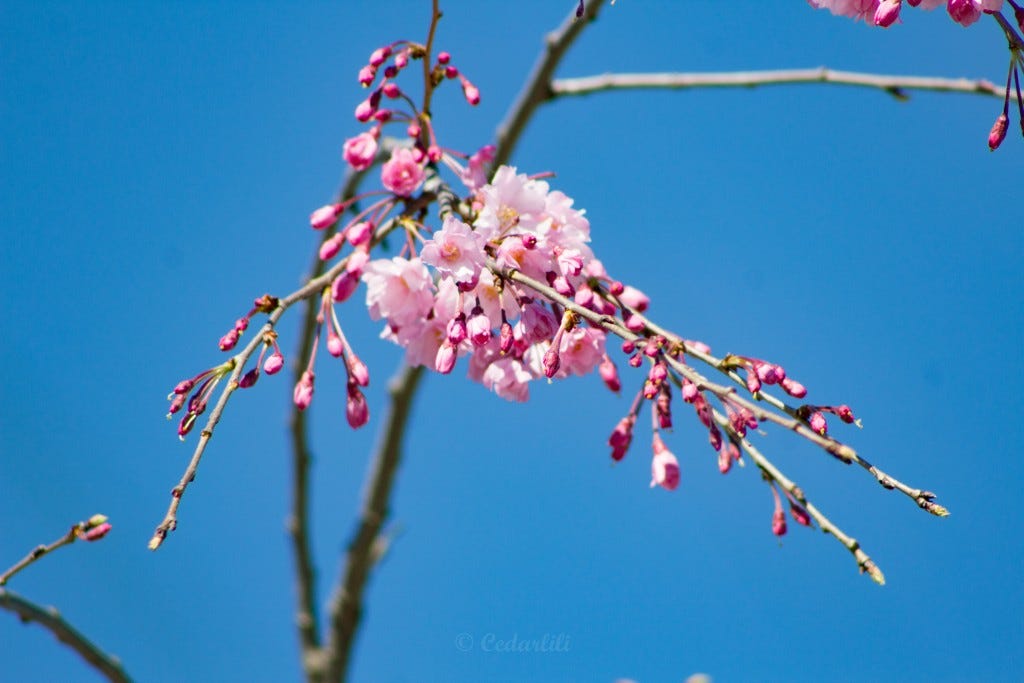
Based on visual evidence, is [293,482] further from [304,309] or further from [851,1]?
[851,1]

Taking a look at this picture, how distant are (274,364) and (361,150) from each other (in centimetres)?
75

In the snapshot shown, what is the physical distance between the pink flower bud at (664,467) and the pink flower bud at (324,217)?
0.96 m

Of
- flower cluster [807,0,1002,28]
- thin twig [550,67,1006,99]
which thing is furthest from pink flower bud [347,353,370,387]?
thin twig [550,67,1006,99]

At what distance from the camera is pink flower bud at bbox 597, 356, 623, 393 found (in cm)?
237

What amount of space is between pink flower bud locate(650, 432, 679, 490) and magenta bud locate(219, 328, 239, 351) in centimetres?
100

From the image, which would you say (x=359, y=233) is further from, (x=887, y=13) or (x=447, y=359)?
(x=887, y=13)

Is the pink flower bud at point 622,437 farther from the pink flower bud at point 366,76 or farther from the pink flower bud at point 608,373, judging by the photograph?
the pink flower bud at point 366,76

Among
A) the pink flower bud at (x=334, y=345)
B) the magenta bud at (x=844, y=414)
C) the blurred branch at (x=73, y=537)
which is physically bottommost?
the blurred branch at (x=73, y=537)

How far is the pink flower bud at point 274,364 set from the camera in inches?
80.3

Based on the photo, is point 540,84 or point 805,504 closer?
point 805,504

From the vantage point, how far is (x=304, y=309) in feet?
14.6

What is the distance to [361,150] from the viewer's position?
256 cm

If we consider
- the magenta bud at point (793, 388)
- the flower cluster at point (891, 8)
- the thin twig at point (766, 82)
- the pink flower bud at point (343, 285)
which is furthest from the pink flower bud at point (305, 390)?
the thin twig at point (766, 82)

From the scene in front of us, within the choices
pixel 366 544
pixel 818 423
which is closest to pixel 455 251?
pixel 818 423
